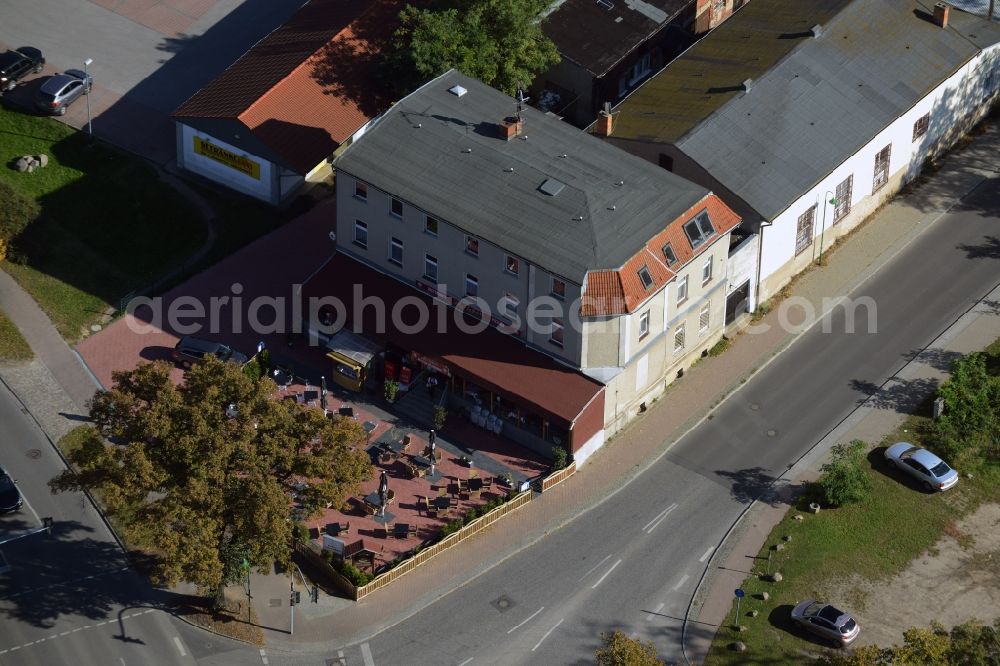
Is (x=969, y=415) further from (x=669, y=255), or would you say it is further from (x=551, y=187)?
(x=551, y=187)

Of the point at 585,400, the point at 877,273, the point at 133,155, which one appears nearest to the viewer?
the point at 585,400

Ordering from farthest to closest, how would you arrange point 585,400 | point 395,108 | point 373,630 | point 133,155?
point 133,155 < point 395,108 < point 585,400 < point 373,630

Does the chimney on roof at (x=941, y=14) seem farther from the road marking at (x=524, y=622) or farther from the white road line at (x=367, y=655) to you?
the white road line at (x=367, y=655)

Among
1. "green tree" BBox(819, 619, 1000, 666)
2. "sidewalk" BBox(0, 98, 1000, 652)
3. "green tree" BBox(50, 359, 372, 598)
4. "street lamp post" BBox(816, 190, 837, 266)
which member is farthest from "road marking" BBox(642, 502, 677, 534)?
"street lamp post" BBox(816, 190, 837, 266)

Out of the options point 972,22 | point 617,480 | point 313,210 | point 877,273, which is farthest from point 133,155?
point 972,22

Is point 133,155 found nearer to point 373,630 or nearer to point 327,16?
point 327,16

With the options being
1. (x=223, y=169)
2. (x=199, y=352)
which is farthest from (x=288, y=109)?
(x=199, y=352)

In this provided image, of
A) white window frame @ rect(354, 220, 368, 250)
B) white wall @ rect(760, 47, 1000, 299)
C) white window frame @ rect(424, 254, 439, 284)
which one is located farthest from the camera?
white wall @ rect(760, 47, 1000, 299)

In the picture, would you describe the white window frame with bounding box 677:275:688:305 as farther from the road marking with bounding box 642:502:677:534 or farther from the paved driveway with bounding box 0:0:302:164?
the paved driveway with bounding box 0:0:302:164
